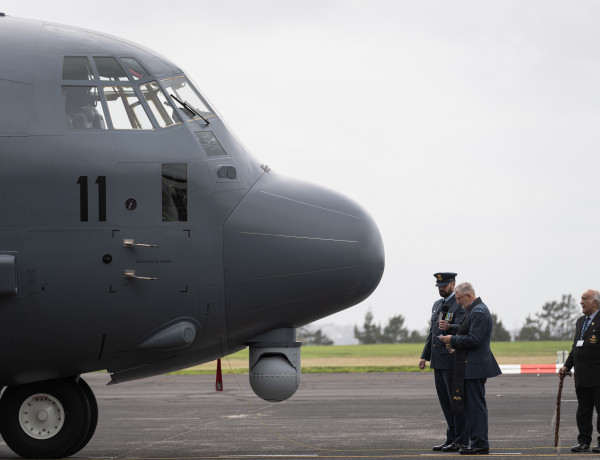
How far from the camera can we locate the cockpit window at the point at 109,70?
11086 mm

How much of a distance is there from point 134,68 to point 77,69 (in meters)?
0.63

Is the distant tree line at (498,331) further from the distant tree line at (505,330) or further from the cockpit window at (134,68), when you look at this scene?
the cockpit window at (134,68)

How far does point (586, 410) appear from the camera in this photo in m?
12.5

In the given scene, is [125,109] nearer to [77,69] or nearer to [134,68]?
[134,68]

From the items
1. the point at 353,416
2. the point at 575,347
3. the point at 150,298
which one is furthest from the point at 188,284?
the point at 353,416

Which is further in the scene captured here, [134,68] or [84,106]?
[134,68]

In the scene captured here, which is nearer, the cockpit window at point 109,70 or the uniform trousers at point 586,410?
the cockpit window at point 109,70

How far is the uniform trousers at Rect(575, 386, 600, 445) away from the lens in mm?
12295

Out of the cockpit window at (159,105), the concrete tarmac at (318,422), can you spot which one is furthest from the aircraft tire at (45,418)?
the cockpit window at (159,105)

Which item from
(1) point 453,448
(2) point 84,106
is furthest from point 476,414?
(2) point 84,106

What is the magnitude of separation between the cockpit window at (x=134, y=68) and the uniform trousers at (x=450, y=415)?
5.09 meters

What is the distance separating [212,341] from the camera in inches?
441

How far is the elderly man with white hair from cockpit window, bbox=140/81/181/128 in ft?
18.5

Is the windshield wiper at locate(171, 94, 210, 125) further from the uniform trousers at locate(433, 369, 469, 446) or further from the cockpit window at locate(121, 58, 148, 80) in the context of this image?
the uniform trousers at locate(433, 369, 469, 446)
